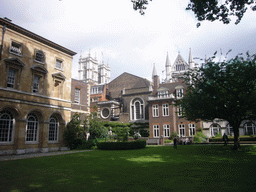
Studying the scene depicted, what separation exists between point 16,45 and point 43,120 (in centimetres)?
860

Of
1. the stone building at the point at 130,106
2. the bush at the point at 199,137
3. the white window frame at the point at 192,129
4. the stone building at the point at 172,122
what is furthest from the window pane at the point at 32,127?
the white window frame at the point at 192,129

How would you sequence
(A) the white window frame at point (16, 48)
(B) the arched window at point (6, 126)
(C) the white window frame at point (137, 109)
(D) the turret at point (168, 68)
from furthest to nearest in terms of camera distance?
(D) the turret at point (168, 68)
(C) the white window frame at point (137, 109)
(A) the white window frame at point (16, 48)
(B) the arched window at point (6, 126)

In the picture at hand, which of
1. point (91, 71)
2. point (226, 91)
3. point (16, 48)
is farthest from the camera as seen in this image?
point (91, 71)

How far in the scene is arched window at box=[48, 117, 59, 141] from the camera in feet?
78.3

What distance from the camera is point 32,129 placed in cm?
2180

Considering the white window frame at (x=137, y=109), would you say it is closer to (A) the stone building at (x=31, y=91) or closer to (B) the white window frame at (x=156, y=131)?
(B) the white window frame at (x=156, y=131)

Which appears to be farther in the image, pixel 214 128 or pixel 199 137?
pixel 214 128

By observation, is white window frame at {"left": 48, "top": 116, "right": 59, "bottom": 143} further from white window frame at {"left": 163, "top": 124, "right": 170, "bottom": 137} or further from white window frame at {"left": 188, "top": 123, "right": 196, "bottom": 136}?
white window frame at {"left": 188, "top": 123, "right": 196, "bottom": 136}

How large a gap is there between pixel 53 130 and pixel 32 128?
9.40ft

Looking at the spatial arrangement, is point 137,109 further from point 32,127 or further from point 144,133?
point 32,127

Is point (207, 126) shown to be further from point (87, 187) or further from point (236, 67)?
point (87, 187)

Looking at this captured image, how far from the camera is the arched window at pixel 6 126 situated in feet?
62.0

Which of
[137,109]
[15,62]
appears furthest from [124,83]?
[15,62]

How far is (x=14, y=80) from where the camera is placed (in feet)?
66.2
